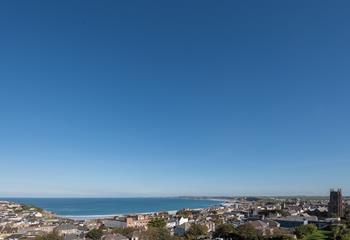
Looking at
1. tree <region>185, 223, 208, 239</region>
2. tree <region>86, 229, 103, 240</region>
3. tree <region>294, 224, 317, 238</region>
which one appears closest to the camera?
tree <region>86, 229, 103, 240</region>

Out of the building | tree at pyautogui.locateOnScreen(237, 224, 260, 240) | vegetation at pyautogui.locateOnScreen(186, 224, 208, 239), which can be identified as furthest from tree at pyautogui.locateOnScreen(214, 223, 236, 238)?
the building

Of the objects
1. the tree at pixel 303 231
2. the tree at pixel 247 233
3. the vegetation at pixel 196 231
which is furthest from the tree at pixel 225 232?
the tree at pixel 303 231

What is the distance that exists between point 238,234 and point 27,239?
2837 cm

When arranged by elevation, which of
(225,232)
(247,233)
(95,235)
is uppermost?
(247,233)

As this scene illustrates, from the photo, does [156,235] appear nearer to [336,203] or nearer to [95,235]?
[95,235]

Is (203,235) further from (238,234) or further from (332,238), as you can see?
(332,238)

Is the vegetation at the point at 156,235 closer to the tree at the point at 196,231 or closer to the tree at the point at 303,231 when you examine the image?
the tree at the point at 196,231

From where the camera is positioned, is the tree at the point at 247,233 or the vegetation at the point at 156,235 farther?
the tree at the point at 247,233

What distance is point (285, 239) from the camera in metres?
46.2

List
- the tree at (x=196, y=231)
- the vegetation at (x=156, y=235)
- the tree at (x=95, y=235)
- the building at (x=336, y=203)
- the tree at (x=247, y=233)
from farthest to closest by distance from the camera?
the building at (x=336, y=203)
the tree at (x=196, y=231)
the tree at (x=247, y=233)
the tree at (x=95, y=235)
the vegetation at (x=156, y=235)

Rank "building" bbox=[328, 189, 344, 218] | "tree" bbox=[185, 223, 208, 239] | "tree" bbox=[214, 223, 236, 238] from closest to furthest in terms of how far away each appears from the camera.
→ "tree" bbox=[214, 223, 236, 238] < "tree" bbox=[185, 223, 208, 239] < "building" bbox=[328, 189, 344, 218]

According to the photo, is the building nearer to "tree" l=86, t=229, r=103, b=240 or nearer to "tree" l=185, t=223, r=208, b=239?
"tree" l=185, t=223, r=208, b=239

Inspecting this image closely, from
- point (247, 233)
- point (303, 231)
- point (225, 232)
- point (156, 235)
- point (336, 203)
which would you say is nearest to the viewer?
point (156, 235)

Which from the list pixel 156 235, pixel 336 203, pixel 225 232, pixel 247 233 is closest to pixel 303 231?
pixel 247 233
